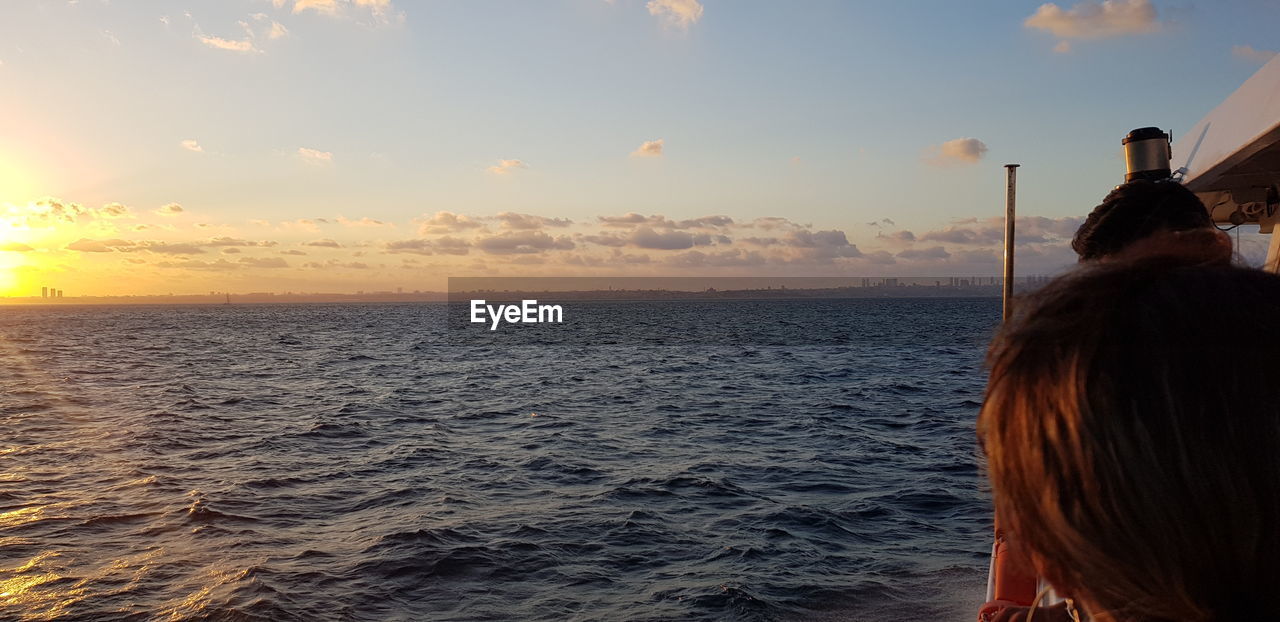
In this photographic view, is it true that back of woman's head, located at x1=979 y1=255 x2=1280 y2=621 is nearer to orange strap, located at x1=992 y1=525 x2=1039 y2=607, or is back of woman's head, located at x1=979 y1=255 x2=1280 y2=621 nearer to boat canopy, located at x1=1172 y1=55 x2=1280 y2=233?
orange strap, located at x1=992 y1=525 x2=1039 y2=607

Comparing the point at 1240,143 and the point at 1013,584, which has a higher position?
the point at 1240,143

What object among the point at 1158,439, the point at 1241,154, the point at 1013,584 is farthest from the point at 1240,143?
the point at 1158,439

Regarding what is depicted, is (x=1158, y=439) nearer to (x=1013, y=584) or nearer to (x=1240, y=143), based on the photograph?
(x=1013, y=584)

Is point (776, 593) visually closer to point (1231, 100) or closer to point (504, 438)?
point (1231, 100)

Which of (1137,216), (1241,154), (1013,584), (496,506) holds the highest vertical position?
(1241,154)

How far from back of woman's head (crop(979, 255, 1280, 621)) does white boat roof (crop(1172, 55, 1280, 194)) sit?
359cm

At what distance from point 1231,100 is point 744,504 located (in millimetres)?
10425

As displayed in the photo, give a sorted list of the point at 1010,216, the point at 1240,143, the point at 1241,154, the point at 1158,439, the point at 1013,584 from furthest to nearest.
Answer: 1. the point at 1010,216
2. the point at 1241,154
3. the point at 1240,143
4. the point at 1013,584
5. the point at 1158,439

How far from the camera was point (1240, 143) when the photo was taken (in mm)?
4176

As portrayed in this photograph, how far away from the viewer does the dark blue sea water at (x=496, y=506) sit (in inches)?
389

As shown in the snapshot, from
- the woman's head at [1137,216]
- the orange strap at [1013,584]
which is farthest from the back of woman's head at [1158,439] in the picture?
the woman's head at [1137,216]

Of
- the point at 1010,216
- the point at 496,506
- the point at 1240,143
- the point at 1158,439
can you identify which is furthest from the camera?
the point at 496,506

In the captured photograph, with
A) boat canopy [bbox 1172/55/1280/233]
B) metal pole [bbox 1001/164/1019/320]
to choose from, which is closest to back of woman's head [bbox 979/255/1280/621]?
boat canopy [bbox 1172/55/1280/233]

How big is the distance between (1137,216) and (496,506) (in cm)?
1217
